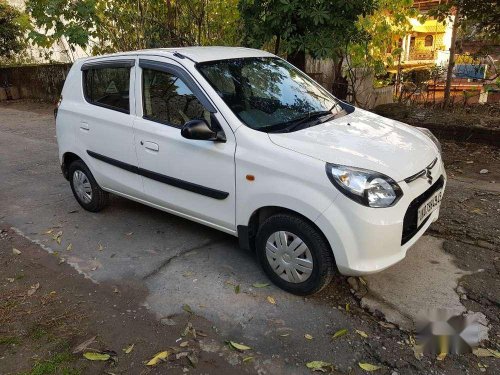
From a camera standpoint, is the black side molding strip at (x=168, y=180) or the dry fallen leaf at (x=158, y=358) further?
the black side molding strip at (x=168, y=180)

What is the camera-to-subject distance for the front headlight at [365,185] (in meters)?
2.72

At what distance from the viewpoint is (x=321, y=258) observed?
2922 millimetres

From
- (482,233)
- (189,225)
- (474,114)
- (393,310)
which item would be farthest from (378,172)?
(474,114)

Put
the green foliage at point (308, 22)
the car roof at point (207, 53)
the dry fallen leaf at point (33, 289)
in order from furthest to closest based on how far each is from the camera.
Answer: the green foliage at point (308, 22) → the car roof at point (207, 53) → the dry fallen leaf at point (33, 289)

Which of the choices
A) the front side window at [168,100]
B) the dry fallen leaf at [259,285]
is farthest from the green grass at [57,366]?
the front side window at [168,100]

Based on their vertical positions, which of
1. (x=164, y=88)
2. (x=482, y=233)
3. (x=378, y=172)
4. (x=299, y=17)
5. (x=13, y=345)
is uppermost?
(x=299, y=17)

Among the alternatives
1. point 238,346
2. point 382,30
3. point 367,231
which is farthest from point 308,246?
point 382,30

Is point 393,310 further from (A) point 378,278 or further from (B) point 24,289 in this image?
(B) point 24,289

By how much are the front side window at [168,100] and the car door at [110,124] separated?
0.65 ft

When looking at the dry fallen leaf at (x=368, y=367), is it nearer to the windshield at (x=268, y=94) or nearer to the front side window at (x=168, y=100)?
the windshield at (x=268, y=94)

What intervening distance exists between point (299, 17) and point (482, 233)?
343 cm

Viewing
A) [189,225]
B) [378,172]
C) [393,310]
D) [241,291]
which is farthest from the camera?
[189,225]

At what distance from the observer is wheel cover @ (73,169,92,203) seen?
4.74m

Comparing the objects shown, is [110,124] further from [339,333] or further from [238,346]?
[339,333]
